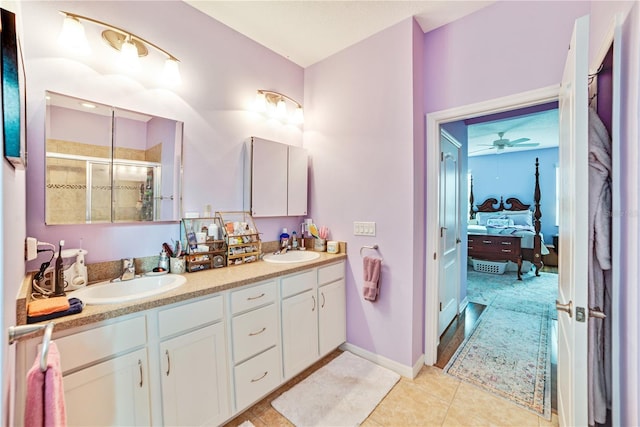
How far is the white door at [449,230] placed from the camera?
2.57 meters

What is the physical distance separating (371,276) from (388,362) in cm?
71

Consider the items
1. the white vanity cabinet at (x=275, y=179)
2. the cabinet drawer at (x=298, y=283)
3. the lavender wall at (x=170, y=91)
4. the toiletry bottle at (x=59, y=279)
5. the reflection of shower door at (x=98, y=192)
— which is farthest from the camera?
the white vanity cabinet at (x=275, y=179)

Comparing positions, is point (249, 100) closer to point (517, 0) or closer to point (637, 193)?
point (517, 0)

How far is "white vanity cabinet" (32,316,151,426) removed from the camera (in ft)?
3.50

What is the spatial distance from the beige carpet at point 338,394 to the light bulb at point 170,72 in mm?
2311

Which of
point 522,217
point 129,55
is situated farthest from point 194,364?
point 522,217

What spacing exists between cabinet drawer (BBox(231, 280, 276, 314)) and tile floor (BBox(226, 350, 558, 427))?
2.33ft

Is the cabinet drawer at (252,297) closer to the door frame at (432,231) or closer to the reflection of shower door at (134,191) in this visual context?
the reflection of shower door at (134,191)

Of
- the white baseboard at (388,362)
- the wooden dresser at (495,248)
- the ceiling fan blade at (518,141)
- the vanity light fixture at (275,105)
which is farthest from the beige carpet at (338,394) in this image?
the ceiling fan blade at (518,141)

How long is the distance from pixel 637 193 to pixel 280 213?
215 centimetres

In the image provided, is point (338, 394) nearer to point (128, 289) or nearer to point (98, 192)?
point (128, 289)

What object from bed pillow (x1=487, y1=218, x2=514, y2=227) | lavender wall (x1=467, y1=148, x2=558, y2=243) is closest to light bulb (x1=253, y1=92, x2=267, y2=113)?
bed pillow (x1=487, y1=218, x2=514, y2=227)

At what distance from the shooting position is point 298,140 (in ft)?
9.02

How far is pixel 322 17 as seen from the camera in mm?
2045
